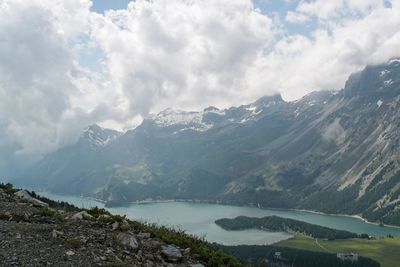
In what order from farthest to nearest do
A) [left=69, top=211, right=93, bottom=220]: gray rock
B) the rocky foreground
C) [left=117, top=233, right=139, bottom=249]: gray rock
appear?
[left=69, top=211, right=93, bottom=220]: gray rock
[left=117, top=233, right=139, bottom=249]: gray rock
the rocky foreground

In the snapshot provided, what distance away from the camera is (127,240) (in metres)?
22.2

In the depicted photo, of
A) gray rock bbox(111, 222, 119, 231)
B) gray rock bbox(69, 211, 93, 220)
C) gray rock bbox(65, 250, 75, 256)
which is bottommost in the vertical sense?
gray rock bbox(65, 250, 75, 256)

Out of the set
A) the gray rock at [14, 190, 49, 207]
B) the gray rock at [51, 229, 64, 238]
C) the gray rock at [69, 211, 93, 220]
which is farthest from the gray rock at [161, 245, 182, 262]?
the gray rock at [14, 190, 49, 207]

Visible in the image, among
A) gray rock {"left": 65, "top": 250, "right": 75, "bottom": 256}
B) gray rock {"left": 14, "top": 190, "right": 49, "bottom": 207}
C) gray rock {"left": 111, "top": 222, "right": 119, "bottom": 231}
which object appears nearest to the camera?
gray rock {"left": 65, "top": 250, "right": 75, "bottom": 256}

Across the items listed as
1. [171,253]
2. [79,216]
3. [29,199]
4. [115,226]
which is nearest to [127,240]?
[115,226]

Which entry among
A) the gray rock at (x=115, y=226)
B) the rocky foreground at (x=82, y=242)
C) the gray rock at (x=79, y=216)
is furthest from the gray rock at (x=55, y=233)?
the gray rock at (x=79, y=216)

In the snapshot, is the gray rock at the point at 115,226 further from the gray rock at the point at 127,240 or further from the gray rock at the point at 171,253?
the gray rock at the point at 171,253

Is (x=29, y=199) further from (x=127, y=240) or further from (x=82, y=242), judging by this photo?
(x=82, y=242)

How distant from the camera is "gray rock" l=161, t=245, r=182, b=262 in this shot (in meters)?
22.2

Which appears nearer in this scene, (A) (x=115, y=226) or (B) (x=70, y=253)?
(B) (x=70, y=253)

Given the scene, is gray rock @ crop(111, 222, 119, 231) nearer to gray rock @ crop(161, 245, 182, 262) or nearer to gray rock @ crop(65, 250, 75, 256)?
gray rock @ crop(161, 245, 182, 262)

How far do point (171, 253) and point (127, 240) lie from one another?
2217 millimetres

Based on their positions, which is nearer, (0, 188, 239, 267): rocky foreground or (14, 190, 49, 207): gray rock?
(0, 188, 239, 267): rocky foreground

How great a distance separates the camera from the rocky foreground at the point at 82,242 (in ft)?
62.3
